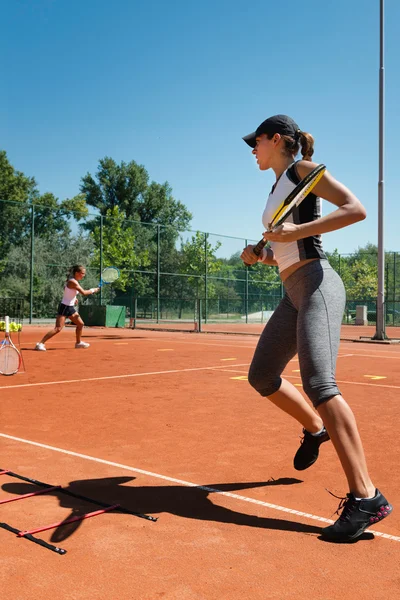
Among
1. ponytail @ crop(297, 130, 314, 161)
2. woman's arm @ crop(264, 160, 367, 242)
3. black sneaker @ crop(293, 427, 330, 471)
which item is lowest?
black sneaker @ crop(293, 427, 330, 471)

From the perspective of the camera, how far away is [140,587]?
2.37 metres

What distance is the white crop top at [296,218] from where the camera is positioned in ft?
10.7

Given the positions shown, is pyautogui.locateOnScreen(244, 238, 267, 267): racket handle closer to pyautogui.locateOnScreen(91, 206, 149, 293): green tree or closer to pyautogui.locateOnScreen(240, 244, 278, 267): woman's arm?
pyautogui.locateOnScreen(240, 244, 278, 267): woman's arm

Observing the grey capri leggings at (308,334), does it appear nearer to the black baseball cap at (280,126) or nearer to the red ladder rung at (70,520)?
the black baseball cap at (280,126)

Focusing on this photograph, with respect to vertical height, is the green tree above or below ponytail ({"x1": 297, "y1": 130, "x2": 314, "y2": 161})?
above

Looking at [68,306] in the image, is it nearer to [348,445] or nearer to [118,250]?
[348,445]

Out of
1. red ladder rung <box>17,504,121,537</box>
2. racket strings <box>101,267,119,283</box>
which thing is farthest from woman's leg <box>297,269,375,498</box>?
racket strings <box>101,267,119,283</box>

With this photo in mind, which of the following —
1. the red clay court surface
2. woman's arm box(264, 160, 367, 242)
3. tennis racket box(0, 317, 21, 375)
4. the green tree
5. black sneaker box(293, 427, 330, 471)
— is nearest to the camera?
the red clay court surface

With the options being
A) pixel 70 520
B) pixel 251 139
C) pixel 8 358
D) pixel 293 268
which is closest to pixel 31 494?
pixel 70 520

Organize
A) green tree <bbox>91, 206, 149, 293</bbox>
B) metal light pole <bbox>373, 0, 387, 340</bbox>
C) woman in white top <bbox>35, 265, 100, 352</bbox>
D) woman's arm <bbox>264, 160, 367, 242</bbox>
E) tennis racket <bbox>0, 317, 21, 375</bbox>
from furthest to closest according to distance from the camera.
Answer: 1. green tree <bbox>91, 206, 149, 293</bbox>
2. metal light pole <bbox>373, 0, 387, 340</bbox>
3. woman in white top <bbox>35, 265, 100, 352</bbox>
4. tennis racket <bbox>0, 317, 21, 375</bbox>
5. woman's arm <bbox>264, 160, 367, 242</bbox>

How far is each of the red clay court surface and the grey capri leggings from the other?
677 millimetres

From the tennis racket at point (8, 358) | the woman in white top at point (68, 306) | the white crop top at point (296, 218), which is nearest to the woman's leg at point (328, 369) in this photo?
the white crop top at point (296, 218)

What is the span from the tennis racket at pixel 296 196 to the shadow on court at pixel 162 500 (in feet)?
4.72

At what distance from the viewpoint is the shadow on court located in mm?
3076
